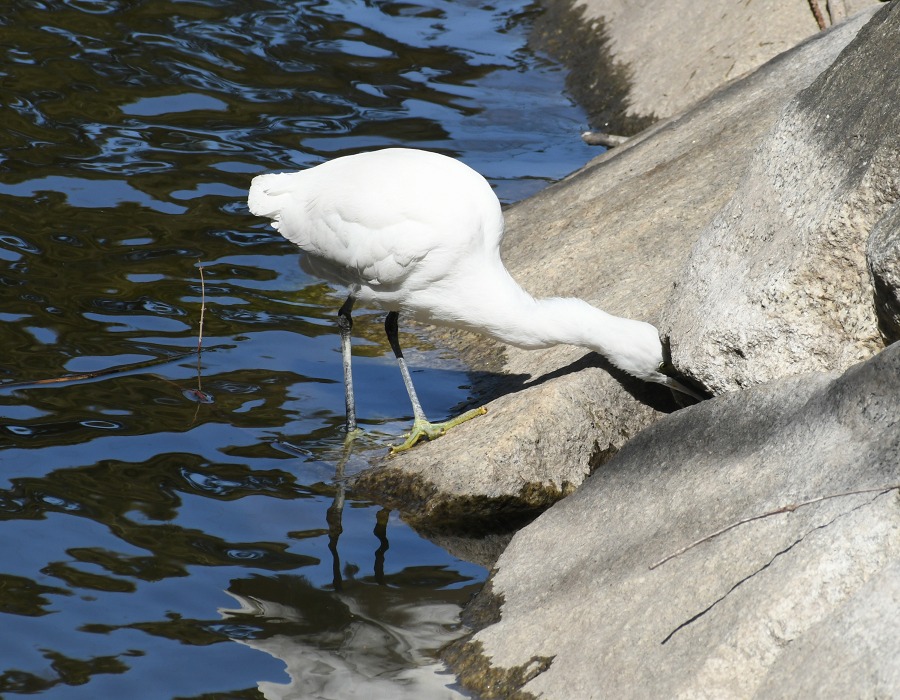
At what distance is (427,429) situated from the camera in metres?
6.12

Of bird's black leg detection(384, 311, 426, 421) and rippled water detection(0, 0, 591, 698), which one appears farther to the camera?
bird's black leg detection(384, 311, 426, 421)

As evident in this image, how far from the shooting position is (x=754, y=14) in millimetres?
10555

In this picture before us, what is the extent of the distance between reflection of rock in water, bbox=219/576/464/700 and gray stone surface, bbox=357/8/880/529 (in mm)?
694

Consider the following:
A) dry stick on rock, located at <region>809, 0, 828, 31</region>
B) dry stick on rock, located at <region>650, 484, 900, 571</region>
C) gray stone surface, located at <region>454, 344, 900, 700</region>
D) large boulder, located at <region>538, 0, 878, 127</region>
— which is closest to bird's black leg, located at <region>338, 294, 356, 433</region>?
gray stone surface, located at <region>454, 344, 900, 700</region>

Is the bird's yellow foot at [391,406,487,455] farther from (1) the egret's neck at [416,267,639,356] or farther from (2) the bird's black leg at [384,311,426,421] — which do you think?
(1) the egret's neck at [416,267,639,356]

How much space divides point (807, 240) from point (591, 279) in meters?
2.38

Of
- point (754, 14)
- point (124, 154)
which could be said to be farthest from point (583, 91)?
point (124, 154)

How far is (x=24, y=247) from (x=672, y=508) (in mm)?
5608

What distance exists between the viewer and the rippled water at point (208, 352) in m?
4.64

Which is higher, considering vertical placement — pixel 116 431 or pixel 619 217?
pixel 619 217

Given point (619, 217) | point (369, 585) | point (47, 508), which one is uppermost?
point (619, 217)

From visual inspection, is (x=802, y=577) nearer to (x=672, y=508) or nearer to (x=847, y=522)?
(x=847, y=522)

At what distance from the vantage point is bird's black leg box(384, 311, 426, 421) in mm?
6186

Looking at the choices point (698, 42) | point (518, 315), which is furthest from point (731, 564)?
point (698, 42)
